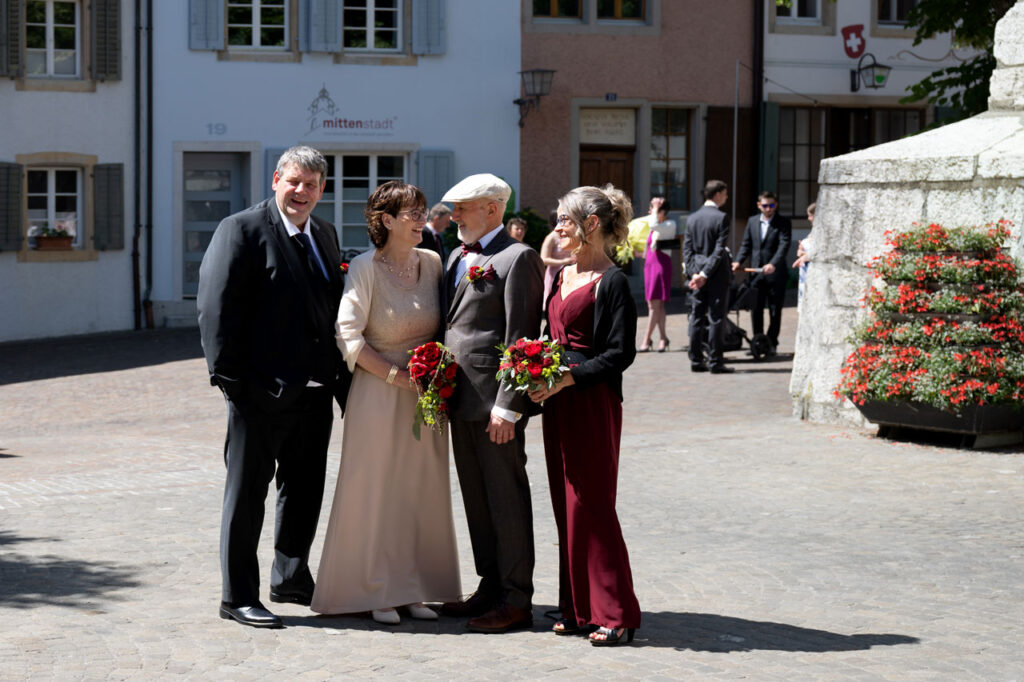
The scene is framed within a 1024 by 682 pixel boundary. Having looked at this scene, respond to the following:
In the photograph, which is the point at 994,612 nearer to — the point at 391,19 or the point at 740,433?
the point at 740,433

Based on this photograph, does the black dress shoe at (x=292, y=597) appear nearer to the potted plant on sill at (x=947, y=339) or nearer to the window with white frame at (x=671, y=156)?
the potted plant on sill at (x=947, y=339)

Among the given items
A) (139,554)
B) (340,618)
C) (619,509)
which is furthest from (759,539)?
(139,554)

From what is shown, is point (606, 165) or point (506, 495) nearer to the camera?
point (506, 495)

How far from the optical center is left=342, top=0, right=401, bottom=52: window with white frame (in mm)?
24141

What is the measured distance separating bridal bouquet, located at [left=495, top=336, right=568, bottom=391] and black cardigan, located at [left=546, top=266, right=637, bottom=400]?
0.10 m

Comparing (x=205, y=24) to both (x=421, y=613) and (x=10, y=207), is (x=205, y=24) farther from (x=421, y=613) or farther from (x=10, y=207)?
(x=421, y=613)

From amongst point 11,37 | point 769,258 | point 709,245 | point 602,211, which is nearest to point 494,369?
point 602,211

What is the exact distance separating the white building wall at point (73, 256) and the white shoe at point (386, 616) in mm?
16521

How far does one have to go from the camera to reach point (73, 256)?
22.2 meters

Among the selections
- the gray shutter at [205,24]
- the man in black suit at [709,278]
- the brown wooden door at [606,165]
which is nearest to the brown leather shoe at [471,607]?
the man in black suit at [709,278]

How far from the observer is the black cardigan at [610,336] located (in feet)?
19.2

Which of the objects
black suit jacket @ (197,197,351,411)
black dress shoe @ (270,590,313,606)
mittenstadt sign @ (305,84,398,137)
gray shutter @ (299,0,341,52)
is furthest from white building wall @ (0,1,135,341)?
black suit jacket @ (197,197,351,411)

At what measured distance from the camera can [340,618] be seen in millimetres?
6340

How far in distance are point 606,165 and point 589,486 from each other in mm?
20767
